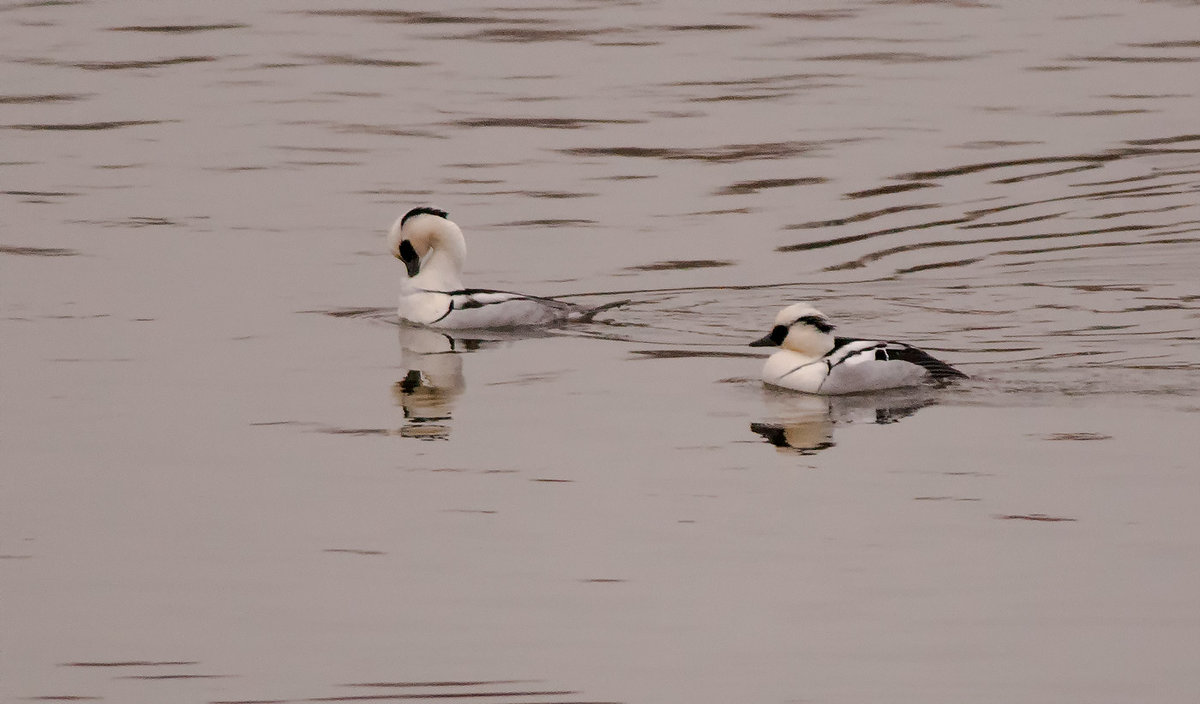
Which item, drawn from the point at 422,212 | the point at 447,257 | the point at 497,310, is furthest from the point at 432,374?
the point at 422,212

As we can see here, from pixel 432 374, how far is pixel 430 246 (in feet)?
9.09

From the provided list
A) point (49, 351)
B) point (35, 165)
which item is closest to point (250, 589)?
point (49, 351)

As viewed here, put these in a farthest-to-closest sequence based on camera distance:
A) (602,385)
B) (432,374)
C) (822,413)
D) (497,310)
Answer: (497,310) < (432,374) < (602,385) < (822,413)

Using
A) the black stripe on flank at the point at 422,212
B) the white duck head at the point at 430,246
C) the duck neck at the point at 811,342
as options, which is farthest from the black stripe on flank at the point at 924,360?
the black stripe on flank at the point at 422,212

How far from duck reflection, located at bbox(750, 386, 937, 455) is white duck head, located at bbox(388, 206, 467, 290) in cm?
404

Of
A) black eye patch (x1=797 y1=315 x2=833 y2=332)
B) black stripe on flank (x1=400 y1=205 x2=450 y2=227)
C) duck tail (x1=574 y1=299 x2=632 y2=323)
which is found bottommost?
black eye patch (x1=797 y1=315 x2=833 y2=332)

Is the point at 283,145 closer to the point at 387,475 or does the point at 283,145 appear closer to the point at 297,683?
the point at 387,475

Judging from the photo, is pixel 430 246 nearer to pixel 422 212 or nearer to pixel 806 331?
pixel 422 212

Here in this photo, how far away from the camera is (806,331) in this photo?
1391cm

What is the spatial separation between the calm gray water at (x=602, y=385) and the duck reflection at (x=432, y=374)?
59 millimetres

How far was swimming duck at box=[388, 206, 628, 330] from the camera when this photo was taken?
1612cm

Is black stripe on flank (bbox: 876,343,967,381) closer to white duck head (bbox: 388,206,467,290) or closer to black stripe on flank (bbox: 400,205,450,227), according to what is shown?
white duck head (bbox: 388,206,467,290)

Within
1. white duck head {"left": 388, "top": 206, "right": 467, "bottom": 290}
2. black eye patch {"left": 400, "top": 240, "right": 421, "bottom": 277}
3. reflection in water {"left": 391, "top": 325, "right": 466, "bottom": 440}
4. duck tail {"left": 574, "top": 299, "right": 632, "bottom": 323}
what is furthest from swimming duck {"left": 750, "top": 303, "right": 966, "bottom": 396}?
black eye patch {"left": 400, "top": 240, "right": 421, "bottom": 277}

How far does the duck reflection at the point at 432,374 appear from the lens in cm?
1320
